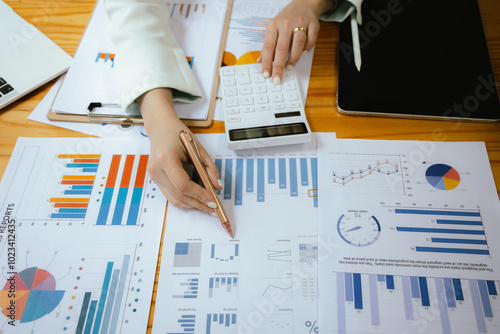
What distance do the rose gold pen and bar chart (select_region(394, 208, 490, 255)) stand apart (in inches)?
11.0

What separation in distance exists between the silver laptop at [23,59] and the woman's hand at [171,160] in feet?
0.84

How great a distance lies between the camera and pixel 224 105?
0.66 meters

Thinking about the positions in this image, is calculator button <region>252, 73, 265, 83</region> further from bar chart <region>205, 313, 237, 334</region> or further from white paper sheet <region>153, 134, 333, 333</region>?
bar chart <region>205, 313, 237, 334</region>

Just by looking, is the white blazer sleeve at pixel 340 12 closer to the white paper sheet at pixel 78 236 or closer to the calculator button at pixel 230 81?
the calculator button at pixel 230 81

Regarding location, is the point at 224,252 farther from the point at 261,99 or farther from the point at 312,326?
the point at 261,99

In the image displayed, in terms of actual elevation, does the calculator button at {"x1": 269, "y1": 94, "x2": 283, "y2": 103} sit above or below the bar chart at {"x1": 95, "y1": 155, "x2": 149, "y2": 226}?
above

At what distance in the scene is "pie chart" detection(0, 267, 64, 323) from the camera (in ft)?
1.70

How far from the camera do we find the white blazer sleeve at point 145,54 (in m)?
0.65

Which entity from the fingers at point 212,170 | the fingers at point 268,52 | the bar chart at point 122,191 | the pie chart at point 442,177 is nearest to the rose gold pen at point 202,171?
the fingers at point 212,170

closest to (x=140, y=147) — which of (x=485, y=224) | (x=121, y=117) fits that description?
(x=121, y=117)

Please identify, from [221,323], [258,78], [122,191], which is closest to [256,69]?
[258,78]

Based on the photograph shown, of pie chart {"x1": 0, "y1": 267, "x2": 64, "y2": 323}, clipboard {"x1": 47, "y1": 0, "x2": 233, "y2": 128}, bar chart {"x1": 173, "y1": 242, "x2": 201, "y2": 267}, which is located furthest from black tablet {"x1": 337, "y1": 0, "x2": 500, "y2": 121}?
pie chart {"x1": 0, "y1": 267, "x2": 64, "y2": 323}

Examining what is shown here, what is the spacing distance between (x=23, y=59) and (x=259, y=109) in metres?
0.52

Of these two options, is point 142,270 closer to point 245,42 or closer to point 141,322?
point 141,322
